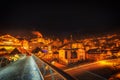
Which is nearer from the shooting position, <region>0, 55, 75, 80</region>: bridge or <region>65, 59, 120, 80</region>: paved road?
<region>0, 55, 75, 80</region>: bridge

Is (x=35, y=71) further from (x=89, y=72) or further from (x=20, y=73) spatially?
(x=89, y=72)

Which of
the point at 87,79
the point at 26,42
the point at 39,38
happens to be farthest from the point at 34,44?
the point at 87,79

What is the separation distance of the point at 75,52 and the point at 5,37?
98.5 m

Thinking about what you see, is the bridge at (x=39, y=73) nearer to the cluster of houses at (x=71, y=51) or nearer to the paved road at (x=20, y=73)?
the paved road at (x=20, y=73)

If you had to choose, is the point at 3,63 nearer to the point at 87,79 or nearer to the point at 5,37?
the point at 87,79

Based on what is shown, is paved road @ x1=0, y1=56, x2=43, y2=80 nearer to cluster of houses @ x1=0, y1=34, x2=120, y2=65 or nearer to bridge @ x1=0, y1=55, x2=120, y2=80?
bridge @ x1=0, y1=55, x2=120, y2=80

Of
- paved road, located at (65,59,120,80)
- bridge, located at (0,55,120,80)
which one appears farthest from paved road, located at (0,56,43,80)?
paved road, located at (65,59,120,80)

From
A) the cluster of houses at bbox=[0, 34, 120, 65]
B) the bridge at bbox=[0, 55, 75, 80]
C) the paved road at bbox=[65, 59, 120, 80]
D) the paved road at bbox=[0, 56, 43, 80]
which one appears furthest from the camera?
the cluster of houses at bbox=[0, 34, 120, 65]

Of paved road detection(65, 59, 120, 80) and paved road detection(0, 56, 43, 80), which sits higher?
paved road detection(0, 56, 43, 80)

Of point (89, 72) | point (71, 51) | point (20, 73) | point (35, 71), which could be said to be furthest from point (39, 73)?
point (71, 51)

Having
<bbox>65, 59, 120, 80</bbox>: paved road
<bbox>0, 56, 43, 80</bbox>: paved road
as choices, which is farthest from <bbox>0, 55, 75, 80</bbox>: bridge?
<bbox>65, 59, 120, 80</bbox>: paved road

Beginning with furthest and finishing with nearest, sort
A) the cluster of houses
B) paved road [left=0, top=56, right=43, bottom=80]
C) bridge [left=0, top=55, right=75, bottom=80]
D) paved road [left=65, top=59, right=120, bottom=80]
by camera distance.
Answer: the cluster of houses, paved road [left=65, top=59, right=120, bottom=80], paved road [left=0, top=56, right=43, bottom=80], bridge [left=0, top=55, right=75, bottom=80]

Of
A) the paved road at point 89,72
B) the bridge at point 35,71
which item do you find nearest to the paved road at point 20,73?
the bridge at point 35,71

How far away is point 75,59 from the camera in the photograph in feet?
219
